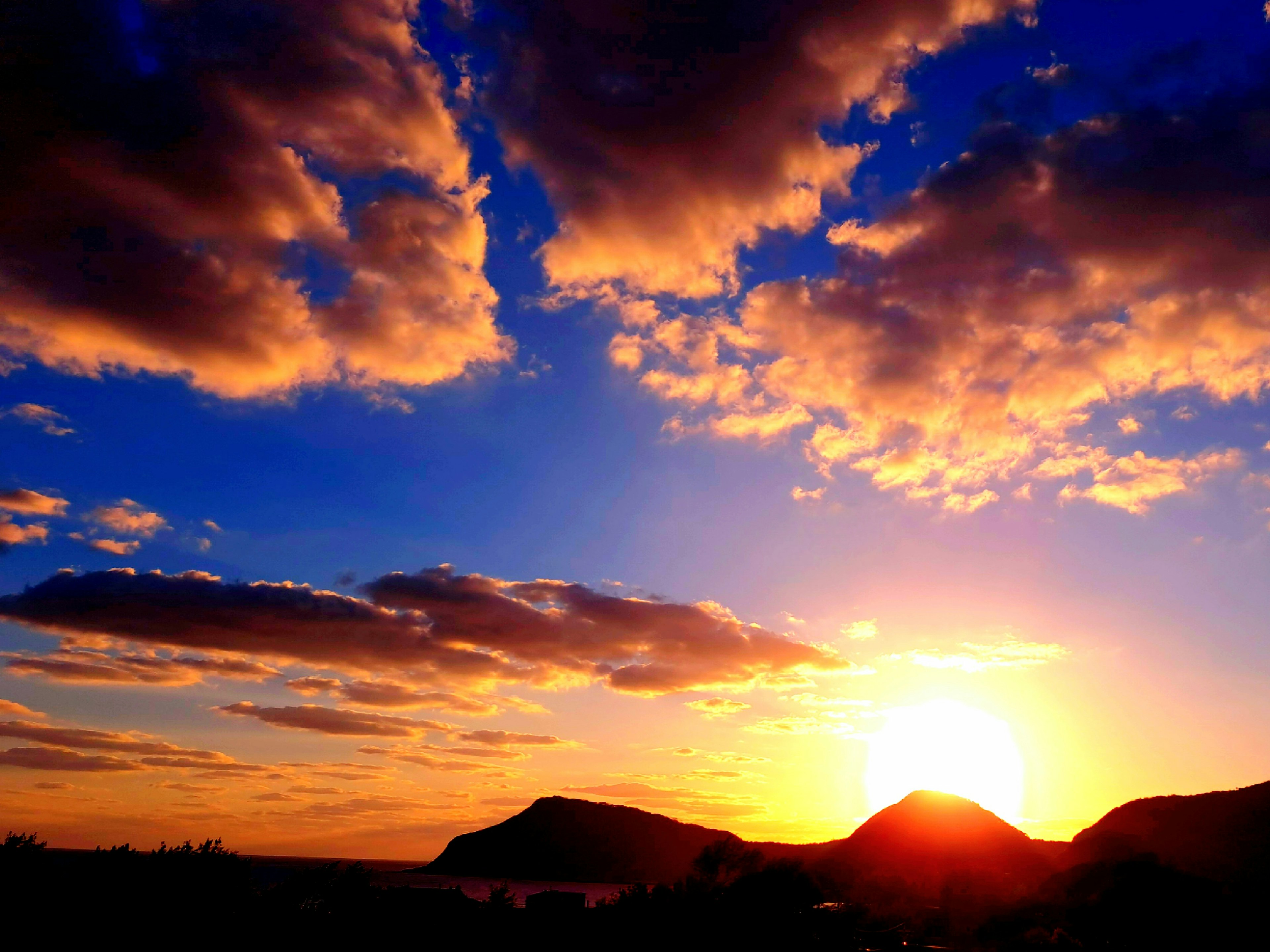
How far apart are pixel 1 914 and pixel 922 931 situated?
77468 millimetres

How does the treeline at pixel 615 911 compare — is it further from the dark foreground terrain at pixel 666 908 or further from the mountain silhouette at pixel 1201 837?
the mountain silhouette at pixel 1201 837

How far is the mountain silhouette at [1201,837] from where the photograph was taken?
5536 inches

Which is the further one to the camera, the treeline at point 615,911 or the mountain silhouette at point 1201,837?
the mountain silhouette at point 1201,837

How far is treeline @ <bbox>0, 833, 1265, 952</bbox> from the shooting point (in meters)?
31.7

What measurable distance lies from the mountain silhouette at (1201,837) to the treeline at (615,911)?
128ft

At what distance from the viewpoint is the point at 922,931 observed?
79938 mm

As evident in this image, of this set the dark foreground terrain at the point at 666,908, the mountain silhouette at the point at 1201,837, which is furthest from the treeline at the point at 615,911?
the mountain silhouette at the point at 1201,837

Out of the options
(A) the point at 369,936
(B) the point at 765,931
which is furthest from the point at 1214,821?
Answer: (A) the point at 369,936

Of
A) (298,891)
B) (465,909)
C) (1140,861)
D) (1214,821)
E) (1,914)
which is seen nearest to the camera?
(1,914)

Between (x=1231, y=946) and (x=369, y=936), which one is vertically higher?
(x=369, y=936)

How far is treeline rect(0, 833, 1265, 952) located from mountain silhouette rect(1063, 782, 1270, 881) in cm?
3911

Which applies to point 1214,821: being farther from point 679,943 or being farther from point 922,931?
point 679,943

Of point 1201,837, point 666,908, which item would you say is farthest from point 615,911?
point 1201,837

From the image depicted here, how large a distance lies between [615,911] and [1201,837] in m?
156
